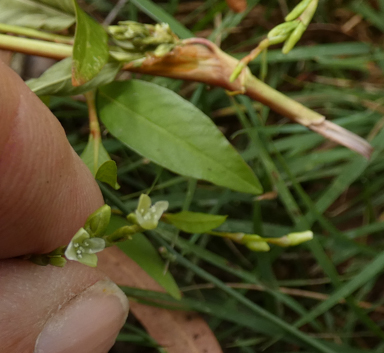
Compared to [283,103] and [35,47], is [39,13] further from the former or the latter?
[283,103]

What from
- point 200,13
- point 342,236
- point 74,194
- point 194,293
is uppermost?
point 200,13

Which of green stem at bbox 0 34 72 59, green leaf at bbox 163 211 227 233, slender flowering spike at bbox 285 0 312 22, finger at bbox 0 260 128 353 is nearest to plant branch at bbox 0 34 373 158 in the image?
green stem at bbox 0 34 72 59

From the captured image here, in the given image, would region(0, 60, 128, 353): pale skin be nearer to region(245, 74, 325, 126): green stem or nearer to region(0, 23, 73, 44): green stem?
region(0, 23, 73, 44): green stem

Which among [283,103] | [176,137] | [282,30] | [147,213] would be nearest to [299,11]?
[282,30]

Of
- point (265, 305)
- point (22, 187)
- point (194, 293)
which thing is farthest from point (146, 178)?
point (22, 187)

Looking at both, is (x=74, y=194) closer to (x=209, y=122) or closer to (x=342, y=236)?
(x=209, y=122)
